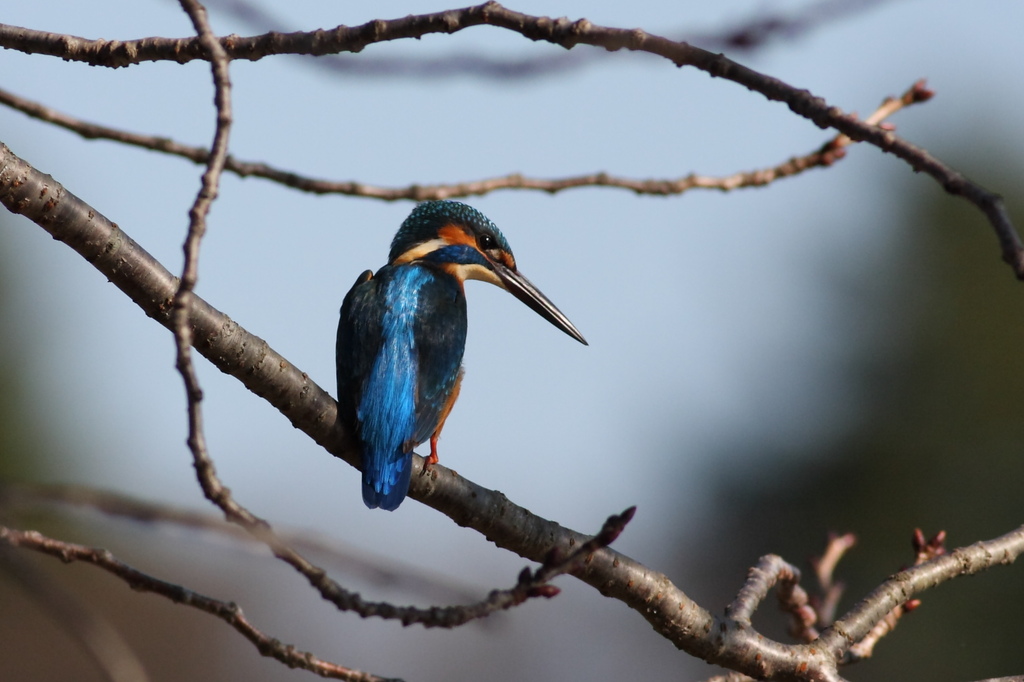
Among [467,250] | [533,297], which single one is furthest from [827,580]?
[467,250]

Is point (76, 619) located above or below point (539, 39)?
below

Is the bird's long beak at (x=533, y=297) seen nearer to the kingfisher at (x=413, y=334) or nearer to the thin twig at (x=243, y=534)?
the kingfisher at (x=413, y=334)

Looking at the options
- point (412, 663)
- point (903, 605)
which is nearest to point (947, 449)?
point (412, 663)

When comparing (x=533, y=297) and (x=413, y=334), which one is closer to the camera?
(x=413, y=334)

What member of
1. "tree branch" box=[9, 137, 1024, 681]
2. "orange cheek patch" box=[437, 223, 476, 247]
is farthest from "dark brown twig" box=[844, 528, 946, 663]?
"orange cheek patch" box=[437, 223, 476, 247]

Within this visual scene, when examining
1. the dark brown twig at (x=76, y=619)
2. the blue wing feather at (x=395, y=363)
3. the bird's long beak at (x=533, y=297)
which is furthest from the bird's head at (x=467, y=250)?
the dark brown twig at (x=76, y=619)

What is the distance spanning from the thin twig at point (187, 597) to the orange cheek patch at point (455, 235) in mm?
2342

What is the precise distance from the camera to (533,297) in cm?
399

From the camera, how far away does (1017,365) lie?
16.6m

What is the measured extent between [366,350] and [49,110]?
119 cm

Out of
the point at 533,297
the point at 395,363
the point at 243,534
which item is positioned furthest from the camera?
the point at 533,297

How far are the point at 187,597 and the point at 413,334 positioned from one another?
57.0 inches

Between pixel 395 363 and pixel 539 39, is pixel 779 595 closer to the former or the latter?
pixel 395 363

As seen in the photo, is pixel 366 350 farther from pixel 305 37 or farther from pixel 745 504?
pixel 745 504
